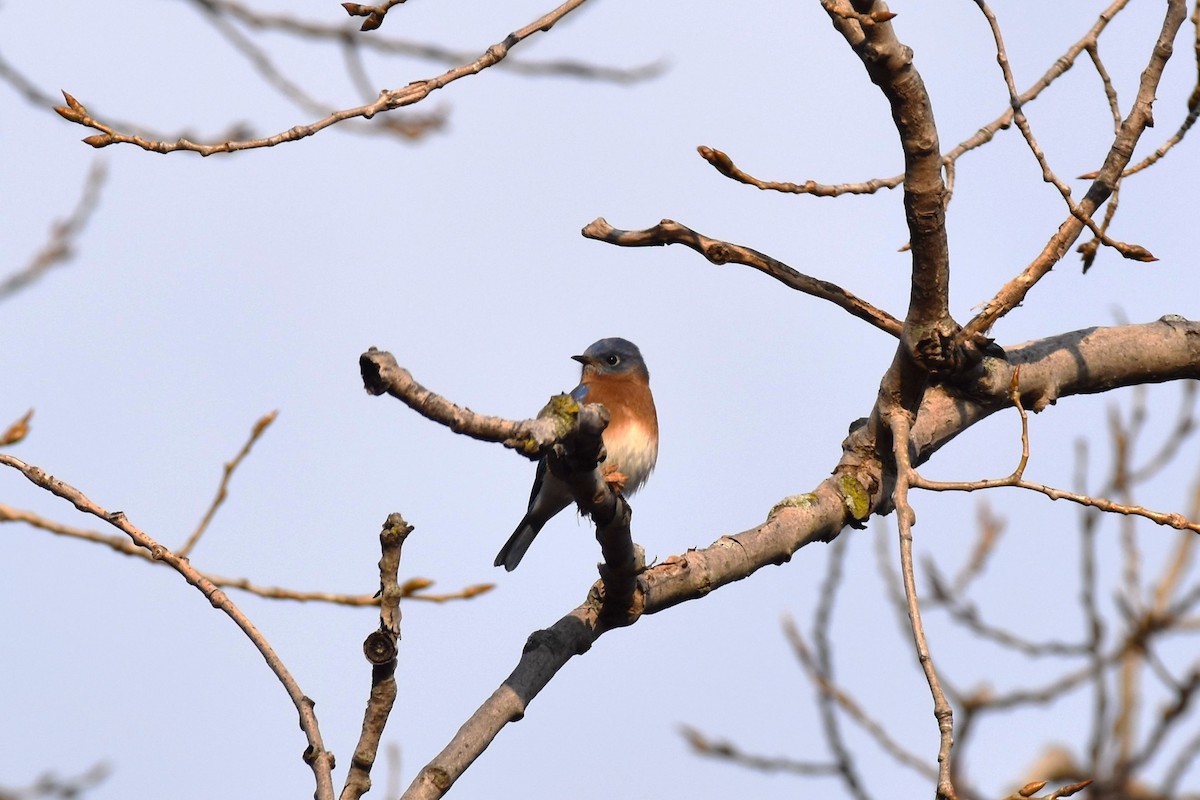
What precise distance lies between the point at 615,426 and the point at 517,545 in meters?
1.20

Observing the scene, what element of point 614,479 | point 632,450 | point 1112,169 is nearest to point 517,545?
point 632,450

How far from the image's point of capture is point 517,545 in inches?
310

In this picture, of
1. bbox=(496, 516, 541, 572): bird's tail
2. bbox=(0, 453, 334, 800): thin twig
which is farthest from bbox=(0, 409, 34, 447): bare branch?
bbox=(496, 516, 541, 572): bird's tail

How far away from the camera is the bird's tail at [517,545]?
7.89 metres

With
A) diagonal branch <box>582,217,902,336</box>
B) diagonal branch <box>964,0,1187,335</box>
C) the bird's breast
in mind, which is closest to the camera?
diagonal branch <box>964,0,1187,335</box>

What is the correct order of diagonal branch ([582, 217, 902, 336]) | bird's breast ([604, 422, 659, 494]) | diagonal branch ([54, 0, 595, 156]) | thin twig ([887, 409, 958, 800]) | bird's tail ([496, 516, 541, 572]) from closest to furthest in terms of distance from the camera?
1. thin twig ([887, 409, 958, 800])
2. diagonal branch ([54, 0, 595, 156])
3. diagonal branch ([582, 217, 902, 336])
4. bird's breast ([604, 422, 659, 494])
5. bird's tail ([496, 516, 541, 572])

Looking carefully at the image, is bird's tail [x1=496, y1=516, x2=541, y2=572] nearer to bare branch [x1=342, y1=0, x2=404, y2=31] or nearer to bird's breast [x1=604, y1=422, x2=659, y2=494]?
bird's breast [x1=604, y1=422, x2=659, y2=494]

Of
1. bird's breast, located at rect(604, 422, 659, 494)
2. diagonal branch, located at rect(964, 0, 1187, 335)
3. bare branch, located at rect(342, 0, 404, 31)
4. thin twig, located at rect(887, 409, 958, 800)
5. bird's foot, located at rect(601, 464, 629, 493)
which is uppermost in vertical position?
bird's breast, located at rect(604, 422, 659, 494)

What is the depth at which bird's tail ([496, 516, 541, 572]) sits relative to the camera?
7887mm

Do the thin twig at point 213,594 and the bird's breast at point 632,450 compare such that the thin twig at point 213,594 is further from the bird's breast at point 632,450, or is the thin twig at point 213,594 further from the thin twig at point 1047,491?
the bird's breast at point 632,450

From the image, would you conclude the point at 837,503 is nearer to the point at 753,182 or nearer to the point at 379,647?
the point at 753,182

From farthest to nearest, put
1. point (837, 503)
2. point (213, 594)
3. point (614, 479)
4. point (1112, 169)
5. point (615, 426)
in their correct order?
point (615, 426) → point (837, 503) → point (1112, 169) → point (614, 479) → point (213, 594)

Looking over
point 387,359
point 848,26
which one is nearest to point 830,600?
point 848,26

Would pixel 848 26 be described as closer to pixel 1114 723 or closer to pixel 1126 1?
pixel 1126 1
